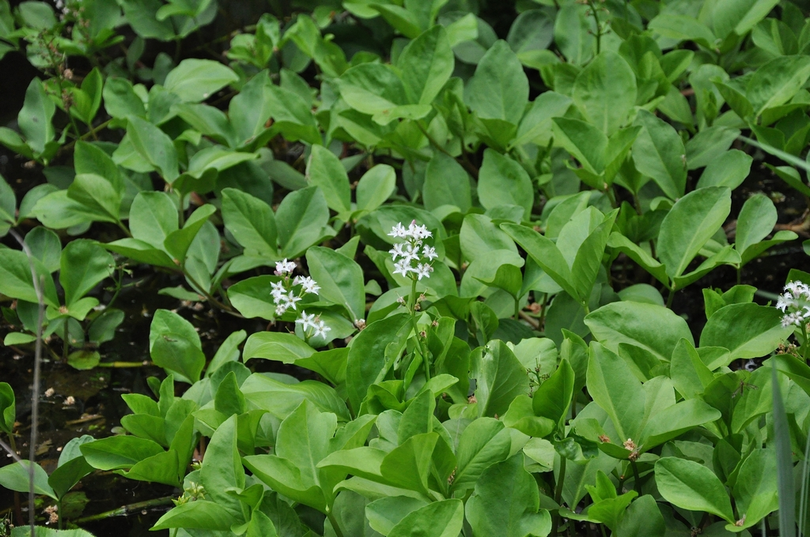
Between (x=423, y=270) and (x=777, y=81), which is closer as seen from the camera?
(x=423, y=270)

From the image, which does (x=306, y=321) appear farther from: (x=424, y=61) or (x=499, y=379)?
(x=424, y=61)

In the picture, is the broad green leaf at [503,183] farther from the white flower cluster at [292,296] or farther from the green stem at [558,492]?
the green stem at [558,492]

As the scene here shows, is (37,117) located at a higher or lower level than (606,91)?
lower

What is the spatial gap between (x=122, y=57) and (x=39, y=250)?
1.17m

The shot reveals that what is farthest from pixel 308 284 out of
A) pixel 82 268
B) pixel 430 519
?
pixel 82 268

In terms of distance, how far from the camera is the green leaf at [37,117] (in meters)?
1.93

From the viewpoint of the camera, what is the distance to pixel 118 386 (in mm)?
1605

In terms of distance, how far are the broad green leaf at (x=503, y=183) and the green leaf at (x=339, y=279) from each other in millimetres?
354

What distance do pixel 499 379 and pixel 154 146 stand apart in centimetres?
106

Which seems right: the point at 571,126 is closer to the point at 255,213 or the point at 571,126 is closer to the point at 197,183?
the point at 255,213

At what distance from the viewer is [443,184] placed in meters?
1.61

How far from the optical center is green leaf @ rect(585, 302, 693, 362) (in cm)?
116

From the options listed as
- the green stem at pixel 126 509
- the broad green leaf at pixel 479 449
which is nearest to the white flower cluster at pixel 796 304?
the broad green leaf at pixel 479 449

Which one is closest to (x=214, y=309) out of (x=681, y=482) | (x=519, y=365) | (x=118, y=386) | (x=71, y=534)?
(x=118, y=386)
